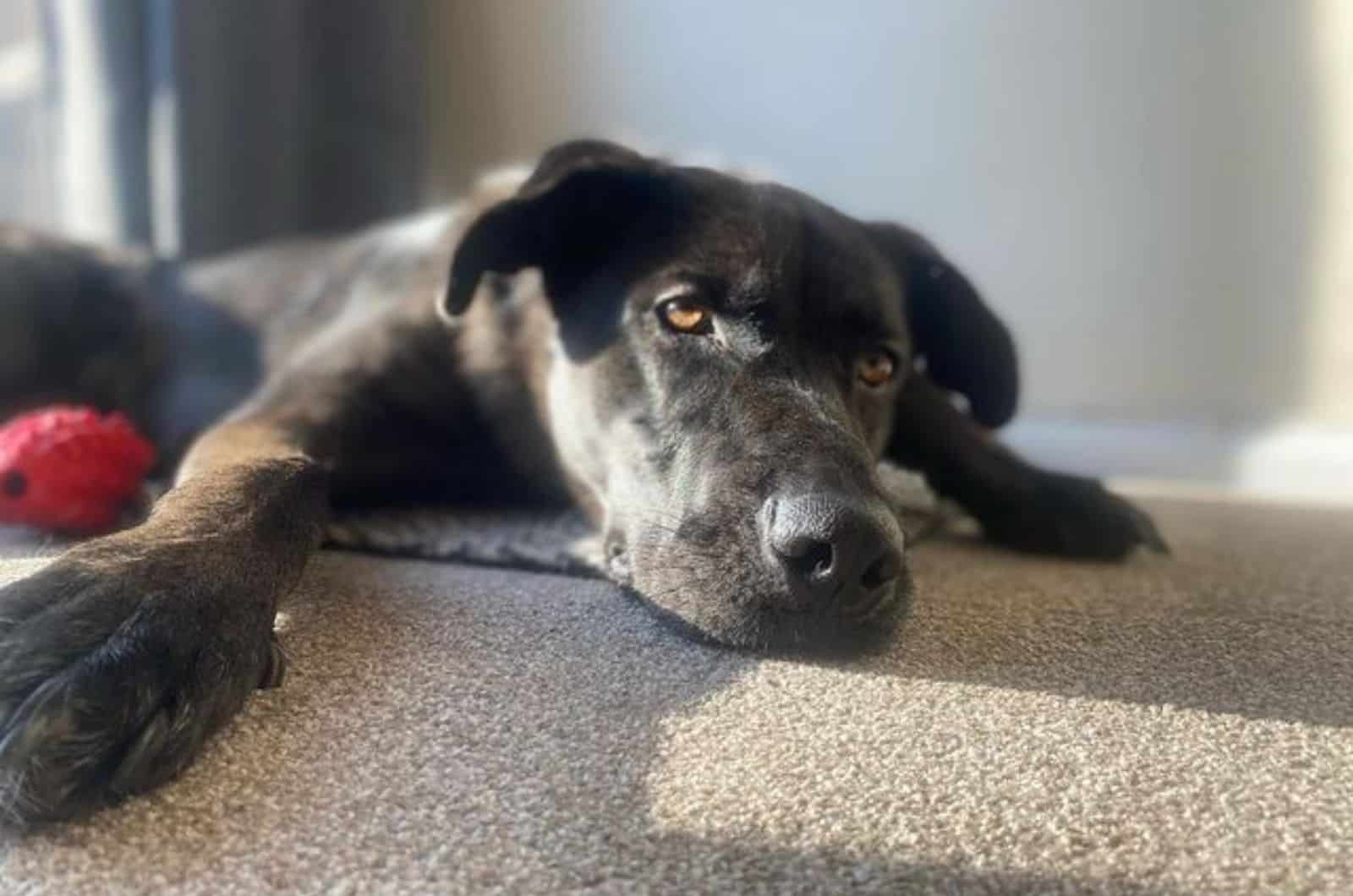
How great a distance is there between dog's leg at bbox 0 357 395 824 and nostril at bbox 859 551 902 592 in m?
0.46

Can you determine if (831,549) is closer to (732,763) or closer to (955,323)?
(732,763)

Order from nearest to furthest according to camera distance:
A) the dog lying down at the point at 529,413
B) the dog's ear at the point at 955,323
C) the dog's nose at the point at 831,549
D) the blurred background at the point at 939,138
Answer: the dog lying down at the point at 529,413 → the dog's nose at the point at 831,549 → the dog's ear at the point at 955,323 → the blurred background at the point at 939,138

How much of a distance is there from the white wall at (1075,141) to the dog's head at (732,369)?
999mm

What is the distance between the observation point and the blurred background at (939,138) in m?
2.44

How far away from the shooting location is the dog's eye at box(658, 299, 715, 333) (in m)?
1.31

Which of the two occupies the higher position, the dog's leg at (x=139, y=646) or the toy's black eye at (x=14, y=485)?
the dog's leg at (x=139, y=646)

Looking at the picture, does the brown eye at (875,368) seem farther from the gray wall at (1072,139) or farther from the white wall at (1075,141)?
the gray wall at (1072,139)

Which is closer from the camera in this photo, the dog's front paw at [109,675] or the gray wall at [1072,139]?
the dog's front paw at [109,675]

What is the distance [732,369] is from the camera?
1.26 meters

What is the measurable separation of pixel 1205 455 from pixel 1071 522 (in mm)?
1166

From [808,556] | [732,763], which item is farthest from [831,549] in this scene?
[732,763]

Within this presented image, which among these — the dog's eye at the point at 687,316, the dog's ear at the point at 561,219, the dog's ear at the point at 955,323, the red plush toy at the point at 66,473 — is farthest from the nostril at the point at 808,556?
the red plush toy at the point at 66,473

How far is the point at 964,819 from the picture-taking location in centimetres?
79

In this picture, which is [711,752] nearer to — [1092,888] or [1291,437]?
[1092,888]
